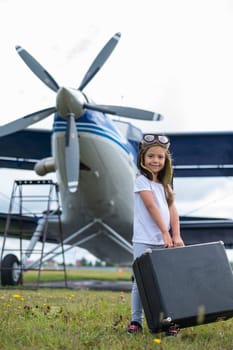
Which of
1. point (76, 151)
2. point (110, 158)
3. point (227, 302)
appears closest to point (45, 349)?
point (227, 302)

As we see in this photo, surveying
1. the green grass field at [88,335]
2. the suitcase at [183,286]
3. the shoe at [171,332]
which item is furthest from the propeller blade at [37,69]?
the shoe at [171,332]

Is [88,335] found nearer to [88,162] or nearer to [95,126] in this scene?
[95,126]

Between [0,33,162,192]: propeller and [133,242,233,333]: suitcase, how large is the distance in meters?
7.06

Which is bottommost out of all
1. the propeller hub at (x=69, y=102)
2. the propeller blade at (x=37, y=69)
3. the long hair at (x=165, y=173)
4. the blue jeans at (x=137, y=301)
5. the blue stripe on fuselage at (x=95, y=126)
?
the blue jeans at (x=137, y=301)

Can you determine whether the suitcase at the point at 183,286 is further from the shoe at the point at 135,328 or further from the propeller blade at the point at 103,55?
the propeller blade at the point at 103,55

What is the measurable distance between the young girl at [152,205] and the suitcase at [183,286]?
25 cm

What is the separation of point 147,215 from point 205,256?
490 millimetres

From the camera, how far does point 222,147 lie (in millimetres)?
15164


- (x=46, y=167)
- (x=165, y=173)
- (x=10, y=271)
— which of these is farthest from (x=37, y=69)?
(x=165, y=173)

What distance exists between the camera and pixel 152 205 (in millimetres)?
2955

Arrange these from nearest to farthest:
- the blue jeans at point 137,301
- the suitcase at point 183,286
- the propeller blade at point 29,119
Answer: the suitcase at point 183,286
the blue jeans at point 137,301
the propeller blade at point 29,119

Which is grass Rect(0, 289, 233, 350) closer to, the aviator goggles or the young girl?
the young girl

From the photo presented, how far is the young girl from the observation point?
2959 mm

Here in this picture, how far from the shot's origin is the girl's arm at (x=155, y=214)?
2879mm
